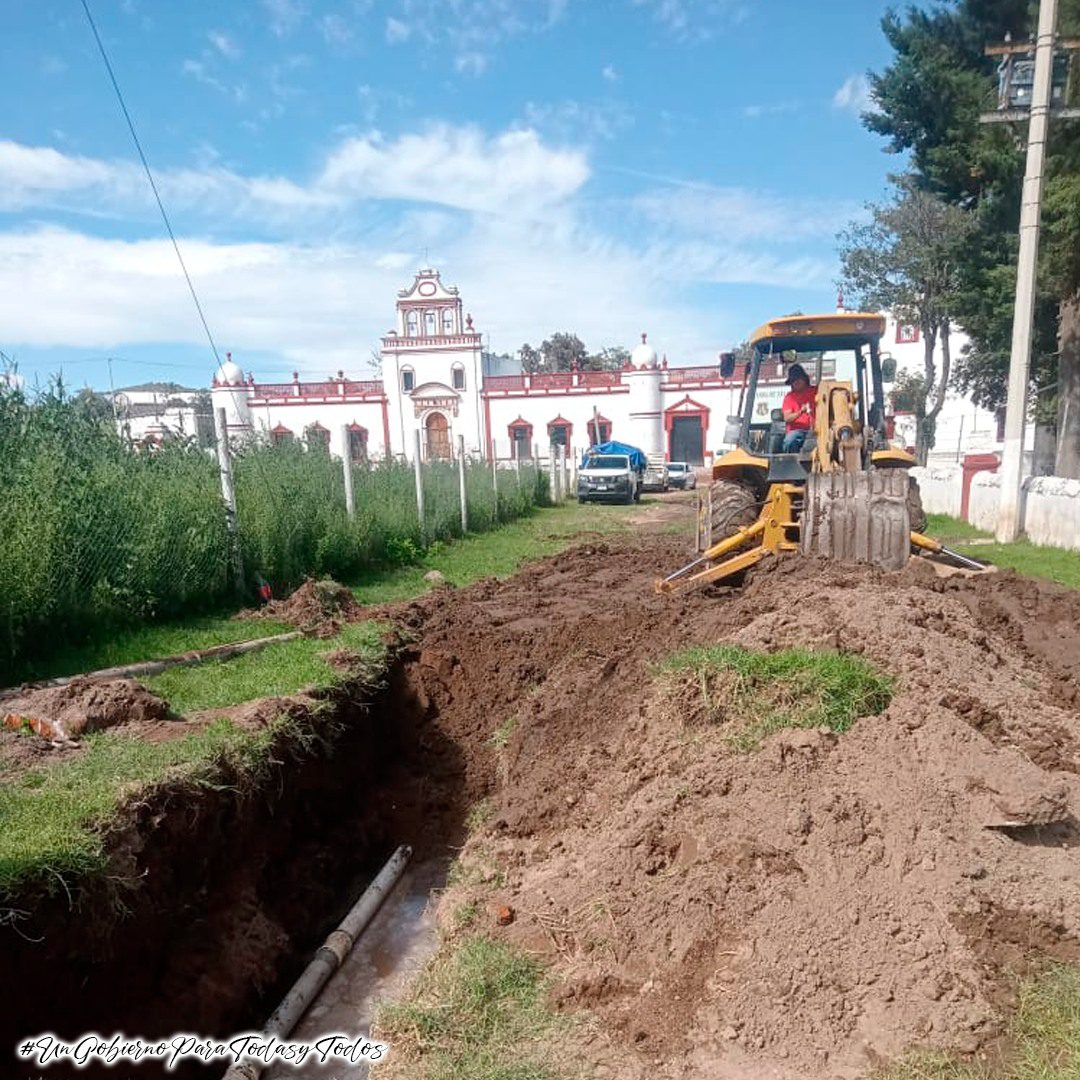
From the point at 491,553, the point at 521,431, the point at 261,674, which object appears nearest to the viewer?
the point at 261,674

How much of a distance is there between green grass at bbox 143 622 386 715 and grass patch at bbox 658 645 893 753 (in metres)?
2.76

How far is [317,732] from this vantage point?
209 inches

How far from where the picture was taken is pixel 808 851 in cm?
337

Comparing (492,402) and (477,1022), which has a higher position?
(492,402)

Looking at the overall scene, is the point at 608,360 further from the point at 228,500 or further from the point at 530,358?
the point at 228,500

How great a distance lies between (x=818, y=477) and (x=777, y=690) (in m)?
3.48

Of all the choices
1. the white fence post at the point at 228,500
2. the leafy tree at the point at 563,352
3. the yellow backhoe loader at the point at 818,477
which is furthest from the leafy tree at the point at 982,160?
the leafy tree at the point at 563,352

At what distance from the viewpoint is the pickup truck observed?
86.5 ft

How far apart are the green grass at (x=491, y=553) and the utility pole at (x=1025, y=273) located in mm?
7205

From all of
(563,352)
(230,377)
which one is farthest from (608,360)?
(230,377)

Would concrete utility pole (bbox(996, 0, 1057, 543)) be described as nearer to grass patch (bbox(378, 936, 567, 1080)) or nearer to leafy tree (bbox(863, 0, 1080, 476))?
leafy tree (bbox(863, 0, 1080, 476))

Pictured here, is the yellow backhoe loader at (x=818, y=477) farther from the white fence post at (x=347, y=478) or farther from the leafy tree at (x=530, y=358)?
the leafy tree at (x=530, y=358)

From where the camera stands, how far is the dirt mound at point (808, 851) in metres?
2.89

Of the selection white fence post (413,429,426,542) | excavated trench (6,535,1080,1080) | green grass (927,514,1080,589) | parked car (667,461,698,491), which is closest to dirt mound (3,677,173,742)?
excavated trench (6,535,1080,1080)
